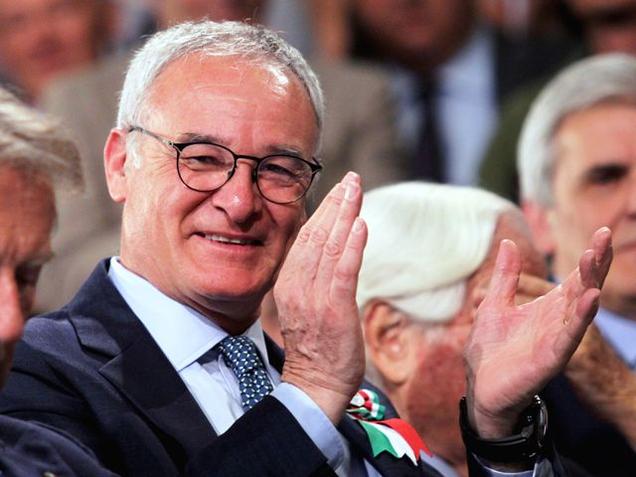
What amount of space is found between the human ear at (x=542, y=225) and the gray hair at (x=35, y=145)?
215 centimetres

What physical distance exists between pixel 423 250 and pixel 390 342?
0.22 m

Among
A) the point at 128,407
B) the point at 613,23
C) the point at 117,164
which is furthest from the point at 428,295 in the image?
the point at 613,23

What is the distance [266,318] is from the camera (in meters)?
4.46

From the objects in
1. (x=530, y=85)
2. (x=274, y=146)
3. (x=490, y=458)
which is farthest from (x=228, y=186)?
(x=530, y=85)

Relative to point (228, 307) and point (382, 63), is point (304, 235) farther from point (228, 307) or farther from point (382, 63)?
point (382, 63)

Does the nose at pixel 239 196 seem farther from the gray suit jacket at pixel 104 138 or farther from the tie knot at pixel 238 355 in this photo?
the gray suit jacket at pixel 104 138

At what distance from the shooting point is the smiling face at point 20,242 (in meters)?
2.19

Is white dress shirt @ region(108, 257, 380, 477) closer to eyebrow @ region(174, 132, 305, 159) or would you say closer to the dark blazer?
the dark blazer

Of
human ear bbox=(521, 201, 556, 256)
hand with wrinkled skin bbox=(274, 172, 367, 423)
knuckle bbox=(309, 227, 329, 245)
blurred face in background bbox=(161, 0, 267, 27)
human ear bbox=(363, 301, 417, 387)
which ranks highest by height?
knuckle bbox=(309, 227, 329, 245)

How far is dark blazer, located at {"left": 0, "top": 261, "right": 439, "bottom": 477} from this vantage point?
2350mm

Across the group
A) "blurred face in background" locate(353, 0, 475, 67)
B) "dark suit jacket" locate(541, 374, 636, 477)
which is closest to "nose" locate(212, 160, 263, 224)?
"dark suit jacket" locate(541, 374, 636, 477)

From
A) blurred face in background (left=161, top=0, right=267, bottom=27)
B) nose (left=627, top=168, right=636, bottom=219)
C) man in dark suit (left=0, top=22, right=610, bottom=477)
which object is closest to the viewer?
man in dark suit (left=0, top=22, right=610, bottom=477)

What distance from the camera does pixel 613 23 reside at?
550cm

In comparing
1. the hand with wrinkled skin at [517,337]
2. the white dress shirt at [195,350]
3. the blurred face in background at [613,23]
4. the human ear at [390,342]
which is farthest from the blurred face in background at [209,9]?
the hand with wrinkled skin at [517,337]
